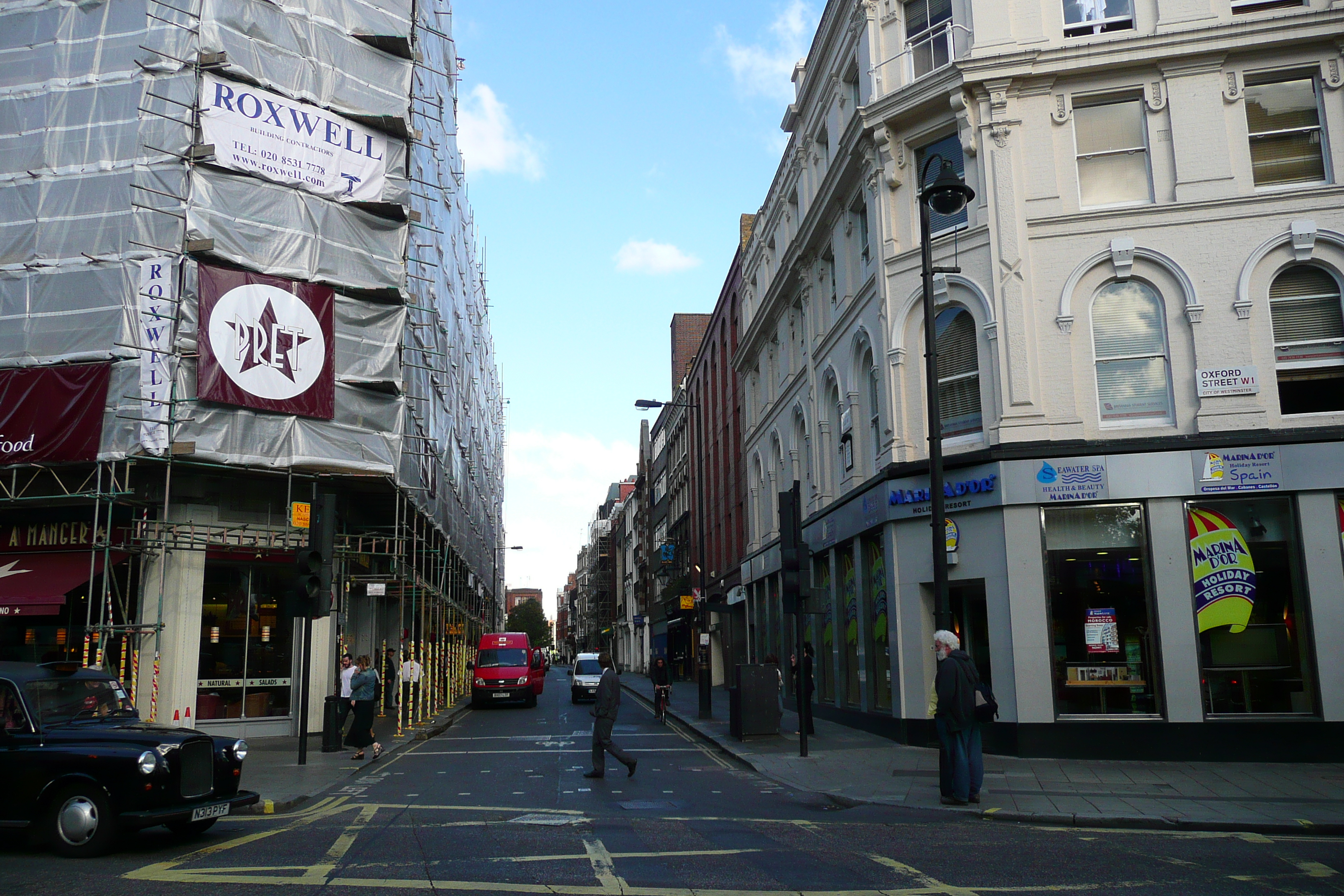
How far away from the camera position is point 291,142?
21.6 meters

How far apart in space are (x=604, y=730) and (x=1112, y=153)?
41.7 feet

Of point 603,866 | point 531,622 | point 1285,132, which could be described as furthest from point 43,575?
point 531,622

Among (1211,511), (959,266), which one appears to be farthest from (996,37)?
(1211,511)

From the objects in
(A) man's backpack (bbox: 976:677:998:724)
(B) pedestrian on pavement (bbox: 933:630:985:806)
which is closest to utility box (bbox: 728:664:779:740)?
(B) pedestrian on pavement (bbox: 933:630:985:806)

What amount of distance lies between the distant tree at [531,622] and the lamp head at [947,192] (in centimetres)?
12281

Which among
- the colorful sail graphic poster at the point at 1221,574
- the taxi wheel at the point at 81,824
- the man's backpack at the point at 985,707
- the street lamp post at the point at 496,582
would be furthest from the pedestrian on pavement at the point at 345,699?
the street lamp post at the point at 496,582

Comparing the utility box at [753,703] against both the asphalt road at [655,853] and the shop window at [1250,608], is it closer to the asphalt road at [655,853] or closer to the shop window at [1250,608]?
the asphalt road at [655,853]

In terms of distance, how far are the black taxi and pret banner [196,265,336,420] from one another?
35.0ft

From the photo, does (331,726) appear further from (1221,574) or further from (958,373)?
(1221,574)

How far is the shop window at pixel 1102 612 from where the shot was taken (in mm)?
16297

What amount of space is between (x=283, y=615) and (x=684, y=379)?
125 ft

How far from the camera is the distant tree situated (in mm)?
136500

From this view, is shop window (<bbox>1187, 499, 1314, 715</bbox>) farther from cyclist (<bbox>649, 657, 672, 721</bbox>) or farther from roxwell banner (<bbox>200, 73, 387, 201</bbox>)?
roxwell banner (<bbox>200, 73, 387, 201</bbox>)

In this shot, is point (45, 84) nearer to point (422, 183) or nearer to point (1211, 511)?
point (422, 183)
